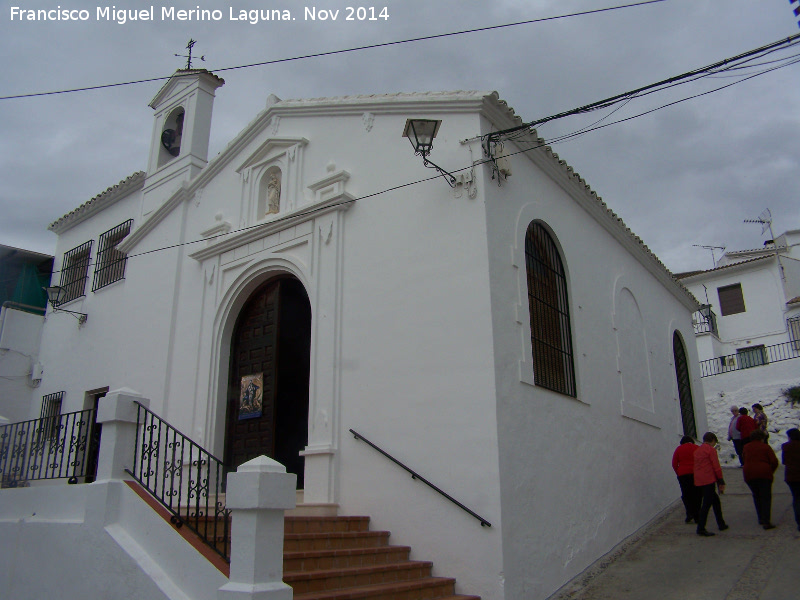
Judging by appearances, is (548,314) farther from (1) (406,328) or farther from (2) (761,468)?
(2) (761,468)

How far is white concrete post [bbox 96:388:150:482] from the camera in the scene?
21.6 ft

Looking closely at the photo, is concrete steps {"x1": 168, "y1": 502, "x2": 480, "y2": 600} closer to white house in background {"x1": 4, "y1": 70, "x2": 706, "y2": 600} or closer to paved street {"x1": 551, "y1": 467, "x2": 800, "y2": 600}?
white house in background {"x1": 4, "y1": 70, "x2": 706, "y2": 600}

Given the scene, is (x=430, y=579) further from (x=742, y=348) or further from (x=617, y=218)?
(x=742, y=348)

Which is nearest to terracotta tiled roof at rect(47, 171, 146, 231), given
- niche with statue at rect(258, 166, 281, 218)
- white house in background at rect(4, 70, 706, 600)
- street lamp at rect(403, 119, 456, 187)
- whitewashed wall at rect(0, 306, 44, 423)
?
white house in background at rect(4, 70, 706, 600)

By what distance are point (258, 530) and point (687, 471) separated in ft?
22.3

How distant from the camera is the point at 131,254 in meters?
12.6

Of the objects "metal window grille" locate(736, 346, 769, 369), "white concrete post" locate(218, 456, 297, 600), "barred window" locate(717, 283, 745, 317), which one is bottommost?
"white concrete post" locate(218, 456, 297, 600)

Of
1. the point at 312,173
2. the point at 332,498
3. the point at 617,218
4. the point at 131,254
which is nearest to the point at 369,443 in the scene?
the point at 332,498

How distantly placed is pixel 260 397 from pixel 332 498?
7.40ft

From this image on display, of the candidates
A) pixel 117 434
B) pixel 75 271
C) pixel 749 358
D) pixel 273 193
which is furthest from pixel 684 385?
pixel 749 358

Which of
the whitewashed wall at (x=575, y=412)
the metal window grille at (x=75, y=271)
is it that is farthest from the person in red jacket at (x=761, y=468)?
the metal window grille at (x=75, y=271)

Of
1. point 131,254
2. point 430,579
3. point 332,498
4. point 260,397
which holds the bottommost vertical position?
point 430,579

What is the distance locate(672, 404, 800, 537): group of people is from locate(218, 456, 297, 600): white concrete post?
618cm

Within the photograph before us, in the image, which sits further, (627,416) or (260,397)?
(627,416)
